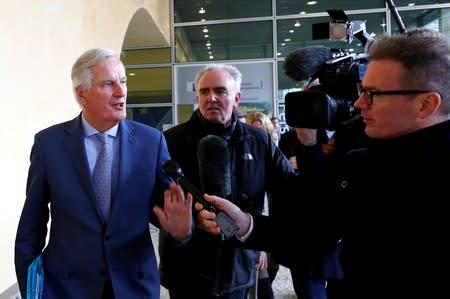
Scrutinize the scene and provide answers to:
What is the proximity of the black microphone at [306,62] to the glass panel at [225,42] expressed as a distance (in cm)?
629

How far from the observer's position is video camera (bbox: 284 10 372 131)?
1091mm

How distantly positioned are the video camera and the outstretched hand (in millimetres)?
432

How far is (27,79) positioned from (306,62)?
2.23 meters

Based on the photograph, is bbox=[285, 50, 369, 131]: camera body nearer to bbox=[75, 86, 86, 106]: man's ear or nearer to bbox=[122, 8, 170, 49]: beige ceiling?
bbox=[75, 86, 86, 106]: man's ear

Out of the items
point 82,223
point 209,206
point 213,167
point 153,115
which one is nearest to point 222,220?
point 209,206

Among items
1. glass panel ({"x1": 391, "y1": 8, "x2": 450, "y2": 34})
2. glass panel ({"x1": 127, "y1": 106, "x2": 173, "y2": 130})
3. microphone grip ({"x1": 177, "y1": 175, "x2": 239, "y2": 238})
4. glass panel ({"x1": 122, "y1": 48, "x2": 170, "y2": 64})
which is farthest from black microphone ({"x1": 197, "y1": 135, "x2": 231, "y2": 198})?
glass panel ({"x1": 391, "y1": 8, "x2": 450, "y2": 34})

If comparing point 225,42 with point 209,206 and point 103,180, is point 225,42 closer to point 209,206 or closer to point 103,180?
point 103,180

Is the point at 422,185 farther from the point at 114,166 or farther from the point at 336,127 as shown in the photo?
the point at 114,166

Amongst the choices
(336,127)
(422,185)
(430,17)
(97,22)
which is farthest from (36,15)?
(430,17)

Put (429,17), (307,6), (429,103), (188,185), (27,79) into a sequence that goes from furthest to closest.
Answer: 1. (307,6)
2. (429,17)
3. (27,79)
4. (188,185)
5. (429,103)

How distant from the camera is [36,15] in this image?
2934 millimetres

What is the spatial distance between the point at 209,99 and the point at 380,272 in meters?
1.12

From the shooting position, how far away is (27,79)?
9.18 ft

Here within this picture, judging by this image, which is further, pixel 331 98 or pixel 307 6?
pixel 307 6
